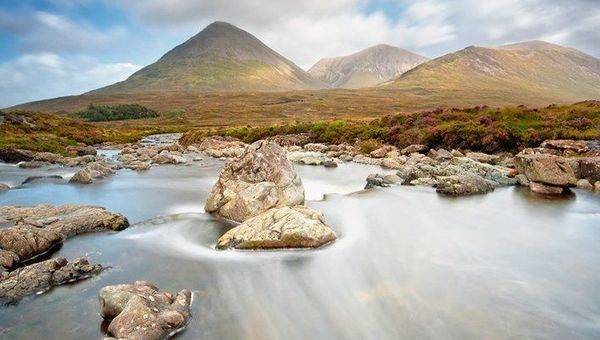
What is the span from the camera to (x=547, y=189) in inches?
1041

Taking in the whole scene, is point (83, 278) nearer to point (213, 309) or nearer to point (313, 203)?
point (213, 309)

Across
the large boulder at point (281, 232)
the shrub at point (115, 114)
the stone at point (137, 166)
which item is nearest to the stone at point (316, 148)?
the stone at point (137, 166)

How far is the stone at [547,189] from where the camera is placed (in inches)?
1024

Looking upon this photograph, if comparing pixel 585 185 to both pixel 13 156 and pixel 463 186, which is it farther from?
pixel 13 156

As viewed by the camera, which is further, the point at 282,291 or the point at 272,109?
the point at 272,109

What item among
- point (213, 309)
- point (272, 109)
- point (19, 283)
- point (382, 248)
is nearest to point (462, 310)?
point (382, 248)

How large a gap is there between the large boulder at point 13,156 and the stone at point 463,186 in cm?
4202

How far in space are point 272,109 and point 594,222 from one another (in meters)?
157

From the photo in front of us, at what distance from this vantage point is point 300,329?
10.0 meters

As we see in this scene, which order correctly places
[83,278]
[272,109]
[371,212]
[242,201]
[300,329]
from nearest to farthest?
[300,329]
[83,278]
[242,201]
[371,212]
[272,109]

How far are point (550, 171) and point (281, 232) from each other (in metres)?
20.0

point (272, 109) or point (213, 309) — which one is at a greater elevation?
point (272, 109)

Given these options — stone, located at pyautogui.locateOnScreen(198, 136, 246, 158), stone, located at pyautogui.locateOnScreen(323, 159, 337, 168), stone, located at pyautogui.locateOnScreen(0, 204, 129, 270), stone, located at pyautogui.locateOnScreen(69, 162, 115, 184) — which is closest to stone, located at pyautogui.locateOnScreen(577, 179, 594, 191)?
stone, located at pyautogui.locateOnScreen(323, 159, 337, 168)

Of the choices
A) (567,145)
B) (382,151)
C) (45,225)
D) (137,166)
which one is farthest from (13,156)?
(567,145)
